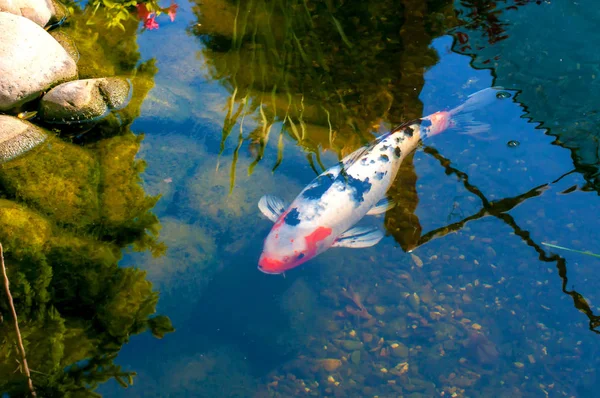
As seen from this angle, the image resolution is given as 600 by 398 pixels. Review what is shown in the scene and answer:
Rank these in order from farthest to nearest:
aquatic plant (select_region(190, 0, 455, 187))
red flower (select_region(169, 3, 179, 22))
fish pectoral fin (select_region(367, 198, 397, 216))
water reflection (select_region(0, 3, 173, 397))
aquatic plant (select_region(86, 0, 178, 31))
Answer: red flower (select_region(169, 3, 179, 22)) < aquatic plant (select_region(86, 0, 178, 31)) < aquatic plant (select_region(190, 0, 455, 187)) < fish pectoral fin (select_region(367, 198, 397, 216)) < water reflection (select_region(0, 3, 173, 397))

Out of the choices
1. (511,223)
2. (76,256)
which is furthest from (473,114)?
(76,256)

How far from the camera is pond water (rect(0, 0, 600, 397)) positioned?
3.30 metres

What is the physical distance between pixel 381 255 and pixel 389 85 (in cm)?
200

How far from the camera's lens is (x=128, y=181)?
13.8ft

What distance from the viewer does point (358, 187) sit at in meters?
4.04

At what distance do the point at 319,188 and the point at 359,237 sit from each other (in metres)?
0.47

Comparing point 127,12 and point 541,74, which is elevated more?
point 127,12

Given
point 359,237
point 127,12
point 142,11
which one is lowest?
point 359,237

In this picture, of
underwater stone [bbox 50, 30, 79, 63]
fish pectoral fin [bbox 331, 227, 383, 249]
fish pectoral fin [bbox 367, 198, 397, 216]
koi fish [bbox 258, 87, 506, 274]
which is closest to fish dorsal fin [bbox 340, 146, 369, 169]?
koi fish [bbox 258, 87, 506, 274]

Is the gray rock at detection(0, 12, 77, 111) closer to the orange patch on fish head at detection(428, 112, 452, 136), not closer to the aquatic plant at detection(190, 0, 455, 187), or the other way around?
the aquatic plant at detection(190, 0, 455, 187)

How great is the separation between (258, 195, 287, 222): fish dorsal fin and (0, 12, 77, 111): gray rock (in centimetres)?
229

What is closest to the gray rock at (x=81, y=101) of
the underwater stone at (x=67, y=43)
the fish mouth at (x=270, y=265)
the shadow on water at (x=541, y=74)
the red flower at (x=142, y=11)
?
the underwater stone at (x=67, y=43)

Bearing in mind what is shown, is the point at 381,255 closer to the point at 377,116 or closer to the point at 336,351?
the point at 336,351

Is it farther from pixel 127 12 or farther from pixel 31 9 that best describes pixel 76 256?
pixel 127 12
